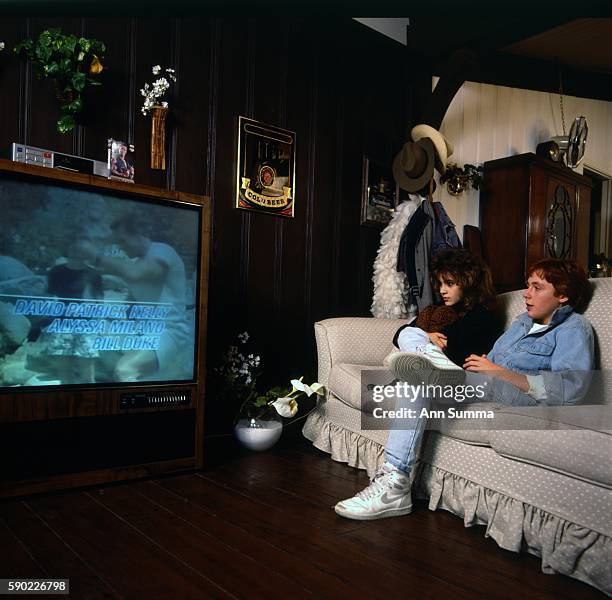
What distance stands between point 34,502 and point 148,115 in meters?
1.82

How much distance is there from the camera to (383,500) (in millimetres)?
1936

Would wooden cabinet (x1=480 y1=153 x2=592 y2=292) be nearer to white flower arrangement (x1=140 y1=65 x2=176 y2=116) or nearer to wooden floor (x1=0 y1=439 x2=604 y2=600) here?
wooden floor (x1=0 y1=439 x2=604 y2=600)

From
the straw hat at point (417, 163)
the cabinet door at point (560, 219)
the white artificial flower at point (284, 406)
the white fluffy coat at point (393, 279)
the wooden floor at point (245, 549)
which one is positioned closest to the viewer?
the wooden floor at point (245, 549)

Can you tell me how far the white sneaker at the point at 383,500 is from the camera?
1.92 metres

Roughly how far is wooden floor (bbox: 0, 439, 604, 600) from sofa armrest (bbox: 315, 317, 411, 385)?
72cm

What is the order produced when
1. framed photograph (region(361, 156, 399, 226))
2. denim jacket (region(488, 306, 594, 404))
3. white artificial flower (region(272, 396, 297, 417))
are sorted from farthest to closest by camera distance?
framed photograph (region(361, 156, 399, 226)), white artificial flower (region(272, 396, 297, 417)), denim jacket (region(488, 306, 594, 404))

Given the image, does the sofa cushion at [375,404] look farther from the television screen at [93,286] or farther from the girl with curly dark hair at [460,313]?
the television screen at [93,286]

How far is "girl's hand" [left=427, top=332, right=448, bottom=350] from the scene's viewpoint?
2.28m

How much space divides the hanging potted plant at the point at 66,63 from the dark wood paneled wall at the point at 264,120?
3.2 inches

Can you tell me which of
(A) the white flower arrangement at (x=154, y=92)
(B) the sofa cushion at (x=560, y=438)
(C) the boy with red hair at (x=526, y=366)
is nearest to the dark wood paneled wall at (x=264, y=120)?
(A) the white flower arrangement at (x=154, y=92)

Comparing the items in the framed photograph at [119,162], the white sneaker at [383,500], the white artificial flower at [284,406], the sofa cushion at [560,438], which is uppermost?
the framed photograph at [119,162]

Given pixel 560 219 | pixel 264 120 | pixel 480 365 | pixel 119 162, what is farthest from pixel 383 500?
pixel 560 219

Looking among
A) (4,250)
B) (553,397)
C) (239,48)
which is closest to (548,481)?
(553,397)

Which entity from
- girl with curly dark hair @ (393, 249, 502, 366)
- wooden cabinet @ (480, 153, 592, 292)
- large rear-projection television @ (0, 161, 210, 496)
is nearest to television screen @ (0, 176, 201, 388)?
large rear-projection television @ (0, 161, 210, 496)
